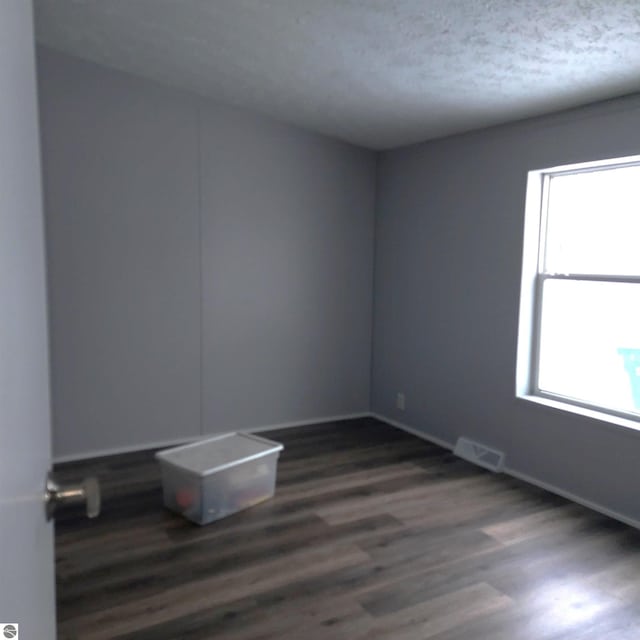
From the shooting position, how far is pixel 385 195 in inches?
186

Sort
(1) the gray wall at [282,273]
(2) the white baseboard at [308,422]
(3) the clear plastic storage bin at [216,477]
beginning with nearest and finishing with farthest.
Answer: (3) the clear plastic storage bin at [216,477]
(1) the gray wall at [282,273]
(2) the white baseboard at [308,422]

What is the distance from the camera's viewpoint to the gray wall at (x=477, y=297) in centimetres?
310

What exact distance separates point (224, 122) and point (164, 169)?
1.94 feet

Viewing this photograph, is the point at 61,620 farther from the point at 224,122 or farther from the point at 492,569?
the point at 224,122

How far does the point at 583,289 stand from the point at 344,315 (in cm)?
203

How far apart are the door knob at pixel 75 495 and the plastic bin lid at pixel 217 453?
196cm

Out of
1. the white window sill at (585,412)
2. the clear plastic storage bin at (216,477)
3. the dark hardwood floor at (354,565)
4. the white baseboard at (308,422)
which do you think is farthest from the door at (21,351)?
the white baseboard at (308,422)

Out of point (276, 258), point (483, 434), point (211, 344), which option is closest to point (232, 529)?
point (211, 344)

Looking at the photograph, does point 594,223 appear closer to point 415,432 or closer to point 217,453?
point 415,432

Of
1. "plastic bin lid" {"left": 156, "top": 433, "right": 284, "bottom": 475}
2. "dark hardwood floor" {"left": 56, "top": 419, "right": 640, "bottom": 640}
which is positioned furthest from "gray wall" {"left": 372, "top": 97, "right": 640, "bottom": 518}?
"plastic bin lid" {"left": 156, "top": 433, "right": 284, "bottom": 475}

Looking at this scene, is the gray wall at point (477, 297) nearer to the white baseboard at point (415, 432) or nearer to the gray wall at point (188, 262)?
the white baseboard at point (415, 432)

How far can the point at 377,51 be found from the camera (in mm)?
2799

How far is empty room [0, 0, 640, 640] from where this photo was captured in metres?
2.35

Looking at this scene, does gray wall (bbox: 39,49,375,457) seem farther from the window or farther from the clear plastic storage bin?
the window
